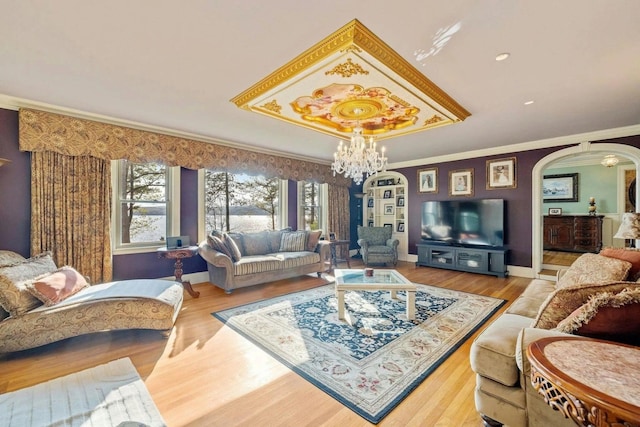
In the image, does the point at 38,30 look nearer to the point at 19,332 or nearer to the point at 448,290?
the point at 19,332

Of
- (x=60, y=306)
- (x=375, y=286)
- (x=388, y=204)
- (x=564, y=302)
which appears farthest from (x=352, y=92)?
(x=388, y=204)

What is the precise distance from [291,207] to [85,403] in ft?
14.8

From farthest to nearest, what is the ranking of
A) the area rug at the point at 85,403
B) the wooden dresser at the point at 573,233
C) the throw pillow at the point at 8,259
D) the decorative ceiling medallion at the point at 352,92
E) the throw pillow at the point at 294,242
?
the wooden dresser at the point at 573,233 → the throw pillow at the point at 294,242 → the throw pillow at the point at 8,259 → the decorative ceiling medallion at the point at 352,92 → the area rug at the point at 85,403

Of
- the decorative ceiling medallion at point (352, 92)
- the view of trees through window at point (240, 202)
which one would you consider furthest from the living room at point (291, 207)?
the view of trees through window at point (240, 202)

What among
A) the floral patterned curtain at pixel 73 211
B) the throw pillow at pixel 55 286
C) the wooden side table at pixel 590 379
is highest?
the floral patterned curtain at pixel 73 211

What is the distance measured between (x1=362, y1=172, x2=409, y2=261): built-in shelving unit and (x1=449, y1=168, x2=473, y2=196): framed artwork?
112 centimetres

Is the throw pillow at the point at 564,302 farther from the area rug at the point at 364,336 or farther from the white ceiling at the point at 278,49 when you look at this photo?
the white ceiling at the point at 278,49

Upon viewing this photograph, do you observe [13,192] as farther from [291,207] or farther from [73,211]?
[291,207]

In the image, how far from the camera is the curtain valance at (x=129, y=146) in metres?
3.14

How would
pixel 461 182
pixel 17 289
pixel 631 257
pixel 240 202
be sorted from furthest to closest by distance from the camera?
1. pixel 461 182
2. pixel 240 202
3. pixel 17 289
4. pixel 631 257

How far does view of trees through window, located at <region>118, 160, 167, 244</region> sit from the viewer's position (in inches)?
156

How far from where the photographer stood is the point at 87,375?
74.2 inches

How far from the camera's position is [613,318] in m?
1.24

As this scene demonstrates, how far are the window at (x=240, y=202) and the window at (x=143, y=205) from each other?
1.65 ft
